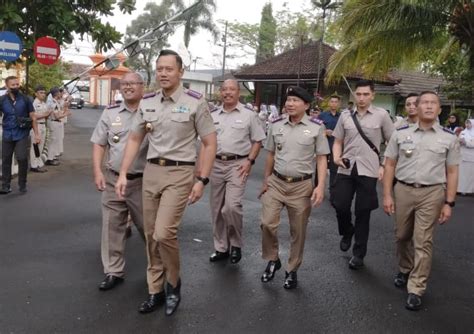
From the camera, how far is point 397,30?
415 inches

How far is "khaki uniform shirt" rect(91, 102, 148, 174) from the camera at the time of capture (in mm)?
4246

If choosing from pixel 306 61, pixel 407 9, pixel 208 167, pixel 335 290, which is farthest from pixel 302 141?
pixel 306 61

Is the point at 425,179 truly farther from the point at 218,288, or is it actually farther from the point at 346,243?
the point at 218,288

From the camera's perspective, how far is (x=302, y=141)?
14.5ft

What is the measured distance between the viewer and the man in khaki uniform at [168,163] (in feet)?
12.1

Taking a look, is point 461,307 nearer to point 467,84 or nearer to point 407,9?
point 407,9

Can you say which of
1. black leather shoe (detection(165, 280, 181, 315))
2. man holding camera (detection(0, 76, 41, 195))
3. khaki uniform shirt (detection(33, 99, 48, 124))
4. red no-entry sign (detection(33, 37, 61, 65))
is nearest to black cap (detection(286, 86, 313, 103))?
black leather shoe (detection(165, 280, 181, 315))

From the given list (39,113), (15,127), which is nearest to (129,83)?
(15,127)

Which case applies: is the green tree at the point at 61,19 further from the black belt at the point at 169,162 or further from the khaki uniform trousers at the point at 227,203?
the black belt at the point at 169,162

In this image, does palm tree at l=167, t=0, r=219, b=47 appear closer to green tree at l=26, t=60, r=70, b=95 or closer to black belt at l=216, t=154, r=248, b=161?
green tree at l=26, t=60, r=70, b=95

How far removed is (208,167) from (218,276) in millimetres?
1289

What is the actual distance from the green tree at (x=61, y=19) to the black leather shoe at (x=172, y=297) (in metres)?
6.60

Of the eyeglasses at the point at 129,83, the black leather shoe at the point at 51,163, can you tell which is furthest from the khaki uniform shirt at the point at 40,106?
the eyeglasses at the point at 129,83

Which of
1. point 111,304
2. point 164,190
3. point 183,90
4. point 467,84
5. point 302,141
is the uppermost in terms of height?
point 467,84
